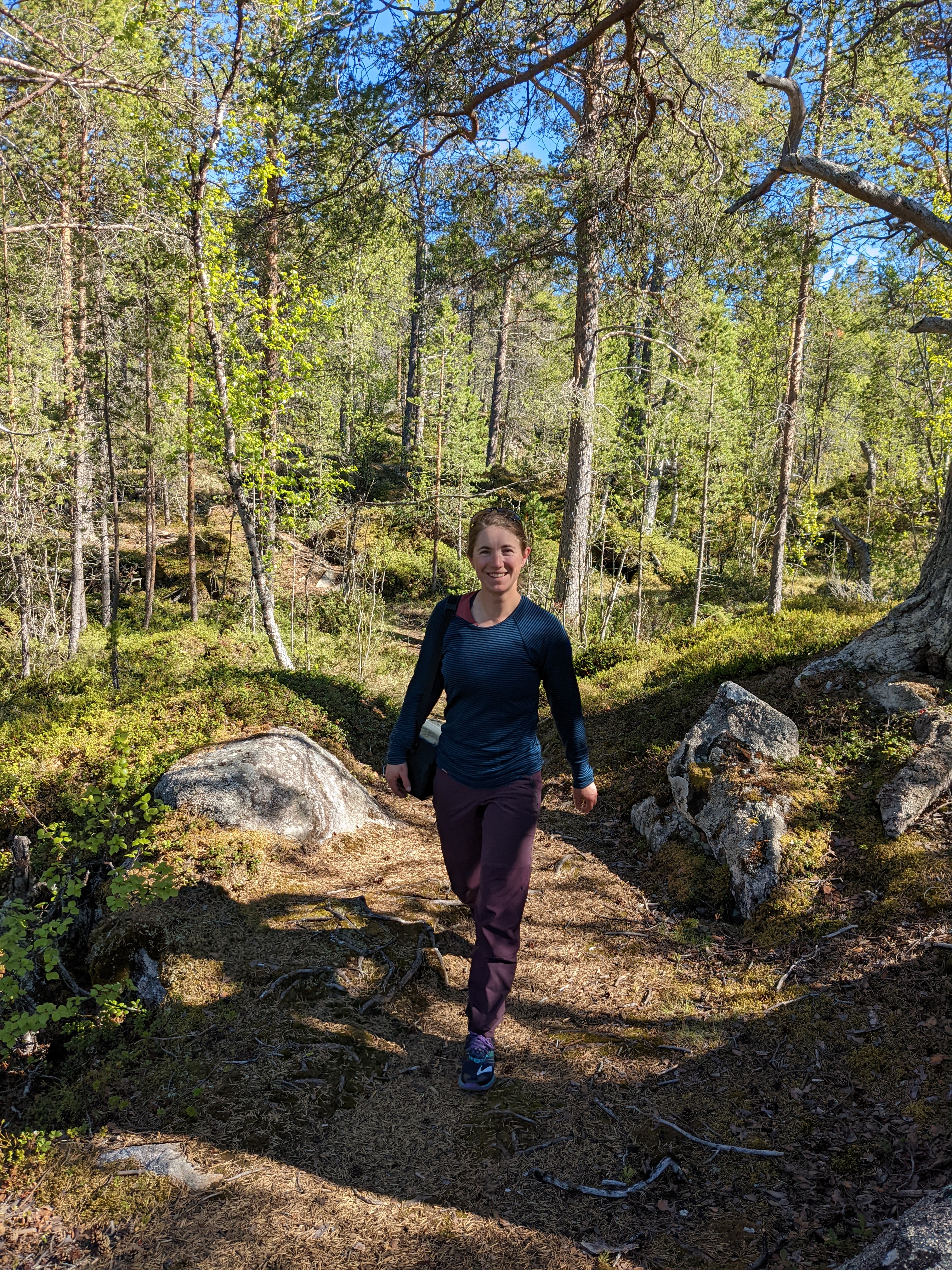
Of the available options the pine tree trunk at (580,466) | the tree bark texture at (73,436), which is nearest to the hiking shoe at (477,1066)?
the pine tree trunk at (580,466)

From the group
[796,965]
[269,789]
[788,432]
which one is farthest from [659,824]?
[788,432]

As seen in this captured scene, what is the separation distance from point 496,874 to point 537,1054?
98 cm

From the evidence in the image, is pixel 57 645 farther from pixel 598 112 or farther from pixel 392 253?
pixel 392 253

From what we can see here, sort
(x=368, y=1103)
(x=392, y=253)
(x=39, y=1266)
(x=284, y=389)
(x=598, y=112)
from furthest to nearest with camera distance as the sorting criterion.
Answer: (x=392, y=253) < (x=284, y=389) < (x=598, y=112) < (x=368, y=1103) < (x=39, y=1266)

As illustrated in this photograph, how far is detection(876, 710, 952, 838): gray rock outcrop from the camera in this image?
4.10 m

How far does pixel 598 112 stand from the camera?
7043mm

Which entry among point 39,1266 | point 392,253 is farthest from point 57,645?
point 392,253

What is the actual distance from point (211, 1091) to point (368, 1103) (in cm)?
64

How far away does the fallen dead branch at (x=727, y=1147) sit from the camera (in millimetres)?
2574

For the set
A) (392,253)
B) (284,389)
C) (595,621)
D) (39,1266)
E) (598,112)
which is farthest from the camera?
(392,253)

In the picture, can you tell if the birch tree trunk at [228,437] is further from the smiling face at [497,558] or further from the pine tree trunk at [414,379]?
the pine tree trunk at [414,379]

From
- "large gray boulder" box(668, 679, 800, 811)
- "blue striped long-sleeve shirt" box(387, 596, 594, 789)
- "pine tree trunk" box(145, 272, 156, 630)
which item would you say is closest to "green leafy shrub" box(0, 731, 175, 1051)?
"blue striped long-sleeve shirt" box(387, 596, 594, 789)

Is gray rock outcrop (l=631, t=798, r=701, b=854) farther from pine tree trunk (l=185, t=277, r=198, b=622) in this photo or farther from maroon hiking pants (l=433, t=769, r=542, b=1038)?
pine tree trunk (l=185, t=277, r=198, b=622)

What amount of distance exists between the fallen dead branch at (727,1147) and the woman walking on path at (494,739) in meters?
0.79
